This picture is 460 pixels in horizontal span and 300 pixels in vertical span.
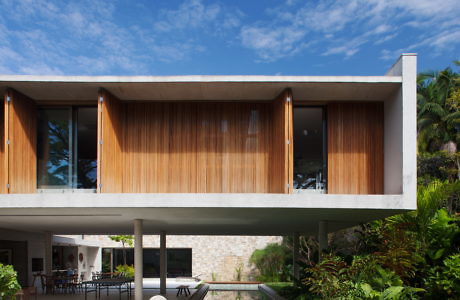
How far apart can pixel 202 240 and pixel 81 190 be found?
19916 millimetres

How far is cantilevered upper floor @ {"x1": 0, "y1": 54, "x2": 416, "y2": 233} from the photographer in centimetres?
912

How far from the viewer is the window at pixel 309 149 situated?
980 cm

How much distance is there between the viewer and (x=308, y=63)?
34.0m

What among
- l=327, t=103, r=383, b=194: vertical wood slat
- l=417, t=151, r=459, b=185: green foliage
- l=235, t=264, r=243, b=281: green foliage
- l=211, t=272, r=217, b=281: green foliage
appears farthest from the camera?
l=211, t=272, r=217, b=281: green foliage

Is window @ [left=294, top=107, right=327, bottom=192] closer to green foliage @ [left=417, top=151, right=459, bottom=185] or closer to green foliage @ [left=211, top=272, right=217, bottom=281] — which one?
green foliage @ [left=417, top=151, right=459, bottom=185]

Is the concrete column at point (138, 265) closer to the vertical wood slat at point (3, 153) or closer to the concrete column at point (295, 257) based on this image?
the vertical wood slat at point (3, 153)

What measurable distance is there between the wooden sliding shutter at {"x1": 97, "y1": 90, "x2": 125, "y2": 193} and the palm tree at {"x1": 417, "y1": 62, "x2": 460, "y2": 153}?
1871 cm

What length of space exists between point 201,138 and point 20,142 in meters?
3.87

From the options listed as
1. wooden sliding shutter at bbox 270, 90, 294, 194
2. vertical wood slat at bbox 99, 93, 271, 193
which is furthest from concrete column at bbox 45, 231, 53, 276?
wooden sliding shutter at bbox 270, 90, 294, 194

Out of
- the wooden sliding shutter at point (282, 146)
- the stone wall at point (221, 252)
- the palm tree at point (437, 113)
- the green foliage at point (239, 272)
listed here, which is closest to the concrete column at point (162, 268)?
the wooden sliding shutter at point (282, 146)

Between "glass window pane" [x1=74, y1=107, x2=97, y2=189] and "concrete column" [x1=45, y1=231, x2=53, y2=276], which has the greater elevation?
"glass window pane" [x1=74, y1=107, x2=97, y2=189]

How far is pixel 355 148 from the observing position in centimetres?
980

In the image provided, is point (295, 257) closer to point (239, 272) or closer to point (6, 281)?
point (239, 272)

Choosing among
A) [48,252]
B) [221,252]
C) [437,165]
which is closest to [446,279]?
[437,165]
